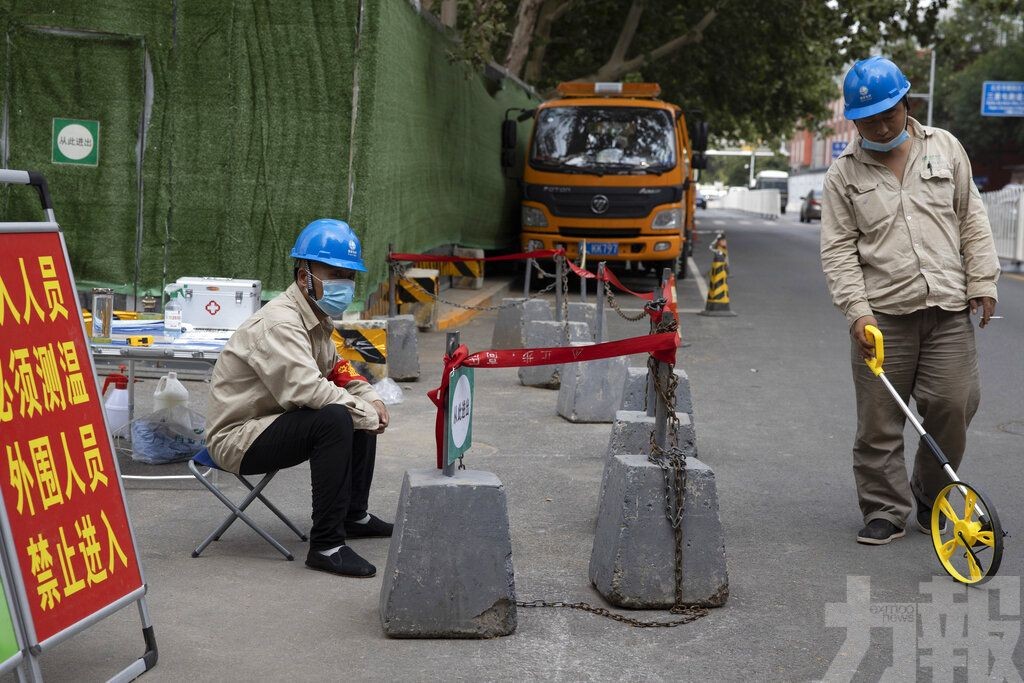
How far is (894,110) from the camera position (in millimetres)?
5699

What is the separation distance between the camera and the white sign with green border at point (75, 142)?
11.2 meters

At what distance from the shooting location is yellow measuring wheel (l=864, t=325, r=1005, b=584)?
5.03 m

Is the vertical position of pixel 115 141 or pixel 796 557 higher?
pixel 115 141

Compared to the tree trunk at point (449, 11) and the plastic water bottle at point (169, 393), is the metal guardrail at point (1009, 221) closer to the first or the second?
the tree trunk at point (449, 11)

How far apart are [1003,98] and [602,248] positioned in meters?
28.0

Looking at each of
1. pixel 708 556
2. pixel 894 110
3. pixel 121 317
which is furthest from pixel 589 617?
pixel 121 317

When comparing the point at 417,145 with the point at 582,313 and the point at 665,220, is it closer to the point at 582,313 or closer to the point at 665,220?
the point at 582,313

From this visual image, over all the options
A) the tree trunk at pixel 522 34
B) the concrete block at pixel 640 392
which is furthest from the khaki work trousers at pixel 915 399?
the tree trunk at pixel 522 34

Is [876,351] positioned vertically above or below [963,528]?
above

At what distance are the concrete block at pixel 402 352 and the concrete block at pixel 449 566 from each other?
19.5ft

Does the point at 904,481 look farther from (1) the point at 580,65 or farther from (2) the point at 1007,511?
(1) the point at 580,65

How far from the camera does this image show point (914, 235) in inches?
228

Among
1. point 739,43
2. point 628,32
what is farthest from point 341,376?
point 739,43

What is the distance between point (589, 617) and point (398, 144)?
26.9 ft
